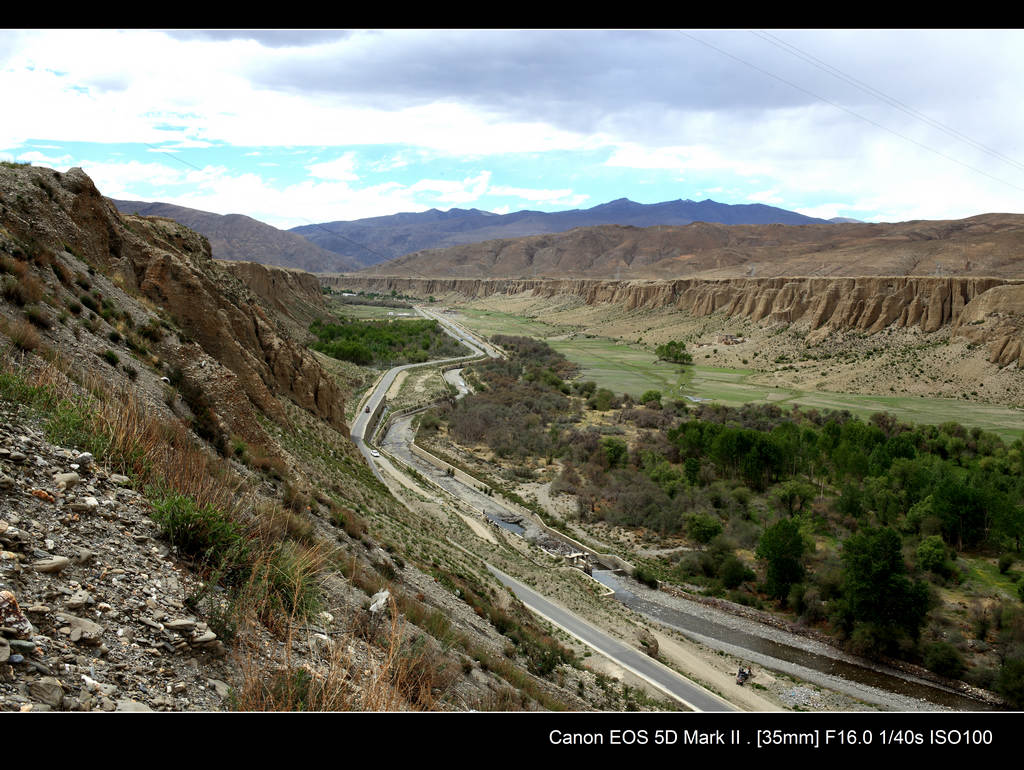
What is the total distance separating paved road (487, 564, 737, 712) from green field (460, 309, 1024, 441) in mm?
39372

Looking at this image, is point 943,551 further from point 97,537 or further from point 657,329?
point 657,329

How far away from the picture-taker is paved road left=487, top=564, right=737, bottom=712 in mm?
16906

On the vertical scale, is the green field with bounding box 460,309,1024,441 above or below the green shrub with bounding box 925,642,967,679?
above

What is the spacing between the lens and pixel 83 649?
3719 mm

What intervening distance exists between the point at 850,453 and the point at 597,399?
89.7 feet

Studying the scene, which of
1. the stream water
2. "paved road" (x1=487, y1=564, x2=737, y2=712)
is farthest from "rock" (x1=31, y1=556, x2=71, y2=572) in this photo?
the stream water

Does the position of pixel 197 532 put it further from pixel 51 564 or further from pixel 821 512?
pixel 821 512

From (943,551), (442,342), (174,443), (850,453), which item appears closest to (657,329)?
(442,342)

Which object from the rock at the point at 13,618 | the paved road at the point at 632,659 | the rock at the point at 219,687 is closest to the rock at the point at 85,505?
the rock at the point at 13,618

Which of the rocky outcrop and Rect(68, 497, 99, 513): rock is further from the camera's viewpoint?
the rocky outcrop

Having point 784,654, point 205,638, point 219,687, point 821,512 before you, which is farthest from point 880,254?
point 219,687

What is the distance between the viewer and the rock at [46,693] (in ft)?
9.94

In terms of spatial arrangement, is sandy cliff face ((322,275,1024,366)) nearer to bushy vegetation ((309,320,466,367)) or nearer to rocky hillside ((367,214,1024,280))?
rocky hillside ((367,214,1024,280))

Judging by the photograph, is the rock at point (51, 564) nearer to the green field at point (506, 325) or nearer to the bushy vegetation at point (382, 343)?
the bushy vegetation at point (382, 343)
